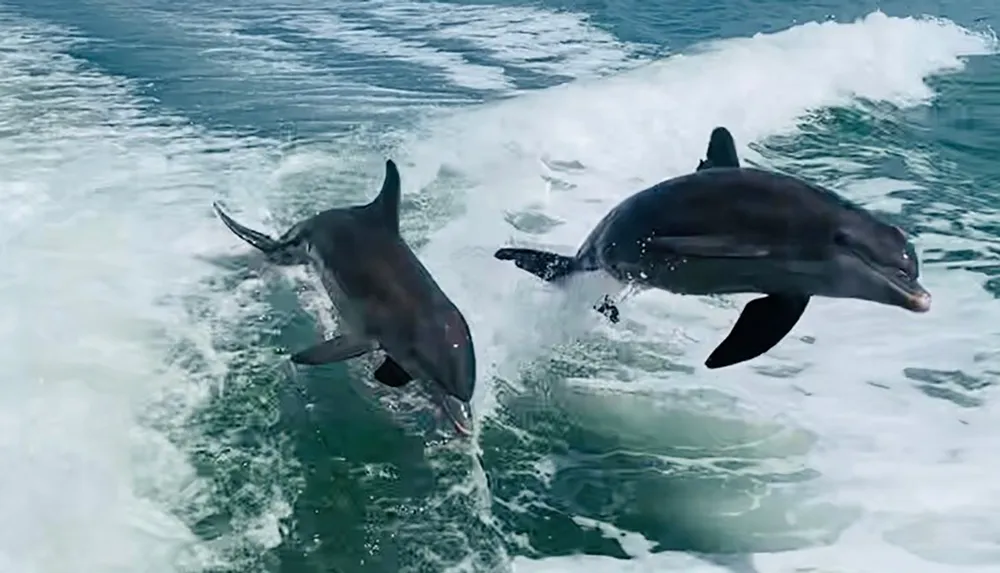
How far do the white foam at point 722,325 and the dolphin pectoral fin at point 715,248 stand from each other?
61.1 inches

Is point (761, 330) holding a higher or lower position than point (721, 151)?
lower

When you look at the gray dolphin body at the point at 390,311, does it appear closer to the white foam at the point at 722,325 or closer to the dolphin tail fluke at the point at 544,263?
the dolphin tail fluke at the point at 544,263

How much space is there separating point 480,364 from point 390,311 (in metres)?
2.02

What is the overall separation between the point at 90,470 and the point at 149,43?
13.6m

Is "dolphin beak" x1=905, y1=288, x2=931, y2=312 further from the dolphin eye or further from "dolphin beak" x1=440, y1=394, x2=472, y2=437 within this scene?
"dolphin beak" x1=440, y1=394, x2=472, y2=437

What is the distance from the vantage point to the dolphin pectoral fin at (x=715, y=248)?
17.7 ft

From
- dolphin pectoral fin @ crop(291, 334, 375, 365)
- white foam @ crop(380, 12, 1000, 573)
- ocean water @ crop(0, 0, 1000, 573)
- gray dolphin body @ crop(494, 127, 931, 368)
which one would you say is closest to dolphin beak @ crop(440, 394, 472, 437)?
ocean water @ crop(0, 0, 1000, 573)

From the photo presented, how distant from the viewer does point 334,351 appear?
5.58m

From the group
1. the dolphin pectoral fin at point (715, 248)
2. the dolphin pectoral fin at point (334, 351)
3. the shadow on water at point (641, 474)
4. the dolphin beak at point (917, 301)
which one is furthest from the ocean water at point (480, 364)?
the dolphin pectoral fin at point (715, 248)

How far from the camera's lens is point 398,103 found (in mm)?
15383

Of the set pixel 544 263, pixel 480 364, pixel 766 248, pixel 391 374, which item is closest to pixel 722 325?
pixel 480 364

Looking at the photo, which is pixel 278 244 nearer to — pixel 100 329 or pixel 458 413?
pixel 100 329

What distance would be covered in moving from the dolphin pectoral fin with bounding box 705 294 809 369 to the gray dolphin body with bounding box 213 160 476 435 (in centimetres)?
122

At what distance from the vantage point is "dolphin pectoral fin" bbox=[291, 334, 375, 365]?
5548mm
